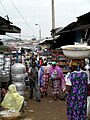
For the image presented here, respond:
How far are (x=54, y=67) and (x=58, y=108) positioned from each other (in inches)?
87.9

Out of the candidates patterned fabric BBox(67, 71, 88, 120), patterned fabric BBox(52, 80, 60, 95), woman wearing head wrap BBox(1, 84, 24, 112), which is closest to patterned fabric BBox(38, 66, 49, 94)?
patterned fabric BBox(52, 80, 60, 95)

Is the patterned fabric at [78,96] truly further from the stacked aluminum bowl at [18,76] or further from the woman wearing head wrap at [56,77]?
the woman wearing head wrap at [56,77]

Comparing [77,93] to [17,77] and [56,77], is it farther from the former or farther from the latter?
[56,77]

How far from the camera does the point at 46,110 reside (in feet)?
32.4

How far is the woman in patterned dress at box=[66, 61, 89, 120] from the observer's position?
18.8 feet

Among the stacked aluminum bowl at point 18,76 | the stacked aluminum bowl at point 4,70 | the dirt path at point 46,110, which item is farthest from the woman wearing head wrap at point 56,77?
the stacked aluminum bowl at point 4,70

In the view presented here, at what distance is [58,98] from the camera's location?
12.2m

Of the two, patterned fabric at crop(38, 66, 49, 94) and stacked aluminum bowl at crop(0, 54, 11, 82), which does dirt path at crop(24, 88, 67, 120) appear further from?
stacked aluminum bowl at crop(0, 54, 11, 82)

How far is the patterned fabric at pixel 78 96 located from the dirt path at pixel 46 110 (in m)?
2.82

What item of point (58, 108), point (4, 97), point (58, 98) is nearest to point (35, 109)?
point (58, 108)

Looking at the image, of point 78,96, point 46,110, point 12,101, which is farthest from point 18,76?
point 78,96

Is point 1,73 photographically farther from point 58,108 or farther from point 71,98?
point 71,98

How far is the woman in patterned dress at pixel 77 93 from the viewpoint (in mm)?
5719

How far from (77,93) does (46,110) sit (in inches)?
166
